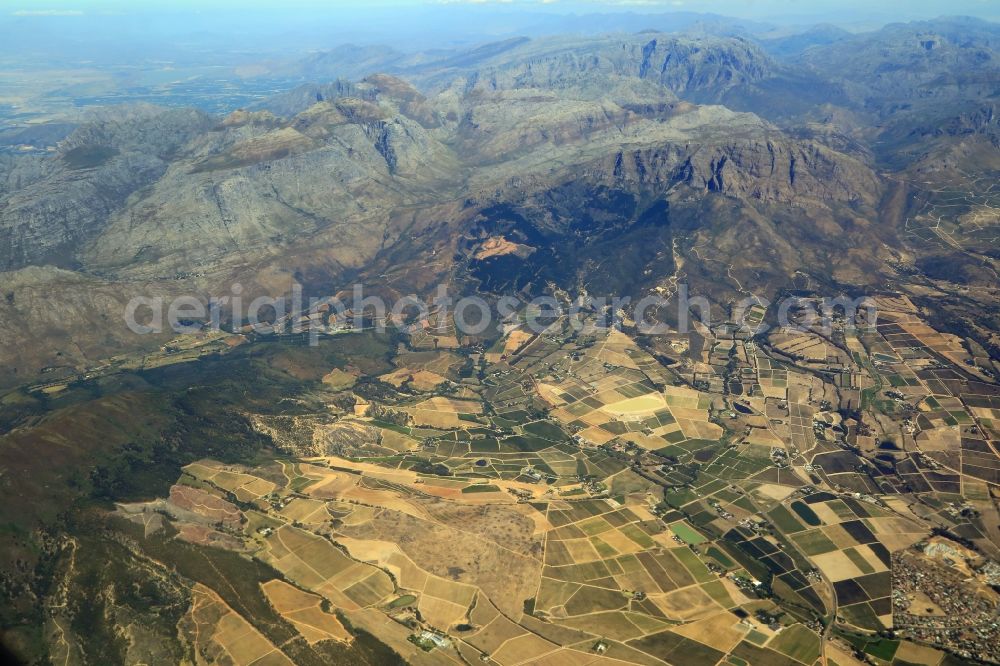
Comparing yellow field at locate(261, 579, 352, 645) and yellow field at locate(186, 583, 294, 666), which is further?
yellow field at locate(261, 579, 352, 645)

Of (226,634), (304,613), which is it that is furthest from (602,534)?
(226,634)

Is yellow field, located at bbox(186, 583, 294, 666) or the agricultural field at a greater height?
yellow field, located at bbox(186, 583, 294, 666)

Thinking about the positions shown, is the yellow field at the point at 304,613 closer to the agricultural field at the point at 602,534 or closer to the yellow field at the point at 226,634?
the agricultural field at the point at 602,534

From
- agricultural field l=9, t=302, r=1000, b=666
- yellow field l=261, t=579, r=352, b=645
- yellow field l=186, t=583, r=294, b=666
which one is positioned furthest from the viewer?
agricultural field l=9, t=302, r=1000, b=666

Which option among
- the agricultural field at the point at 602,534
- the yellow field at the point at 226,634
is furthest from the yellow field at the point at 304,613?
the yellow field at the point at 226,634

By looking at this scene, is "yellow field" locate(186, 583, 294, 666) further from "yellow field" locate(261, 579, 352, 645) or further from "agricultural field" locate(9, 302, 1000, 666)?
"yellow field" locate(261, 579, 352, 645)

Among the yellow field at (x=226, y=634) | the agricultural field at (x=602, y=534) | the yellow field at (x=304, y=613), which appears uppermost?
the yellow field at (x=226, y=634)

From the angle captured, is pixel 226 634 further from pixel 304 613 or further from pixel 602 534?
pixel 602 534

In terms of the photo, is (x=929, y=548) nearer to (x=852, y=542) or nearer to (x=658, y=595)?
(x=852, y=542)

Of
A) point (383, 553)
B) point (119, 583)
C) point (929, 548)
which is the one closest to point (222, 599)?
point (119, 583)

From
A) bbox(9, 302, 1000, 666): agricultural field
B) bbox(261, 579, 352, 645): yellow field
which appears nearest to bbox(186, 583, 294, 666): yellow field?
bbox(9, 302, 1000, 666): agricultural field

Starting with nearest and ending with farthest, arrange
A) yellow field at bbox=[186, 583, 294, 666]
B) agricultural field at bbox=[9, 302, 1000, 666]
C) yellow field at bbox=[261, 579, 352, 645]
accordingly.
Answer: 1. yellow field at bbox=[186, 583, 294, 666]
2. yellow field at bbox=[261, 579, 352, 645]
3. agricultural field at bbox=[9, 302, 1000, 666]

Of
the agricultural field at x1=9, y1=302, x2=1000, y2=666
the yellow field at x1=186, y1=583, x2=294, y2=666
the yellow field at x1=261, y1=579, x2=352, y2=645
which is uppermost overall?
the yellow field at x1=186, y1=583, x2=294, y2=666
